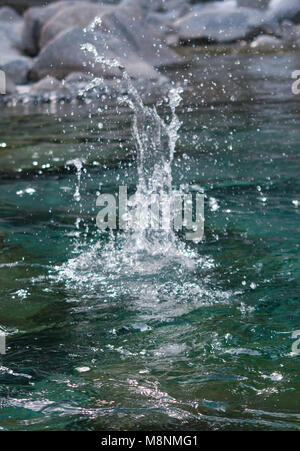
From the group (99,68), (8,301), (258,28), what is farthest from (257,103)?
(258,28)

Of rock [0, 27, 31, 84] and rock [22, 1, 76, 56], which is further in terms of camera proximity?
rock [22, 1, 76, 56]

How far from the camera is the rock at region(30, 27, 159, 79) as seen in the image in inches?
460

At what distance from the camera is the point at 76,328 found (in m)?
3.30

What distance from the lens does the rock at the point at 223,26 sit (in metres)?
16.3

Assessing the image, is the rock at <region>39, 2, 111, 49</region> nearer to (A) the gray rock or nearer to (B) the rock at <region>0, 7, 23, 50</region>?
(B) the rock at <region>0, 7, 23, 50</region>

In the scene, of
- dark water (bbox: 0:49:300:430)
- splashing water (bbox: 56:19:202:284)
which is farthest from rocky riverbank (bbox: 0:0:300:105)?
splashing water (bbox: 56:19:202:284)

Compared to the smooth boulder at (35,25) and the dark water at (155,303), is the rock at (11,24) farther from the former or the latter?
the dark water at (155,303)

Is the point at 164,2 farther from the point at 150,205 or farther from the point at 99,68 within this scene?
the point at 150,205

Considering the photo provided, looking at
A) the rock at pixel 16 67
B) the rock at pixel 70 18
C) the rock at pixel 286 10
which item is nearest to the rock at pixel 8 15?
the rock at pixel 70 18

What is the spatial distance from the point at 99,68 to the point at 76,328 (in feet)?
29.9

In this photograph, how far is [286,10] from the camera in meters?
18.0

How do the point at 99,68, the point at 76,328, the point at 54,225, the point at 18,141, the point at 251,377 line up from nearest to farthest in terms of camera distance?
the point at 251,377, the point at 76,328, the point at 54,225, the point at 18,141, the point at 99,68

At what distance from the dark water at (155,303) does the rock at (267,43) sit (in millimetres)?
8397

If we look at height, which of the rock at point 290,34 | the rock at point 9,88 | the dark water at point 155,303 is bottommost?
the dark water at point 155,303
